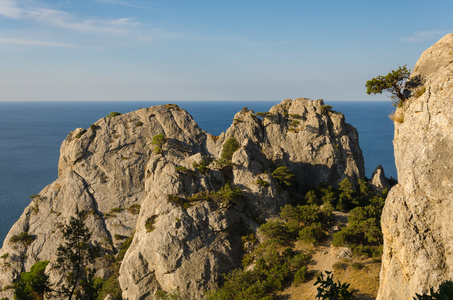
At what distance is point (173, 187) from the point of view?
46.8 metres

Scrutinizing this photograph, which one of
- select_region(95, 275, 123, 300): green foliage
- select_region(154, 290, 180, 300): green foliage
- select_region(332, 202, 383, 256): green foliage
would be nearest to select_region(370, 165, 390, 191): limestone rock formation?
select_region(332, 202, 383, 256): green foliage

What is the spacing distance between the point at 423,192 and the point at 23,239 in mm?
69442

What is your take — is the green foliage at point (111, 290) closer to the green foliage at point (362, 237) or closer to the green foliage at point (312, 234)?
the green foliage at point (312, 234)

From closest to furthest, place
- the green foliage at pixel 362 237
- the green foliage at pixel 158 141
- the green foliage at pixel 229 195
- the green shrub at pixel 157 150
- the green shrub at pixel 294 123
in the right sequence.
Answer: the green foliage at pixel 362 237, the green foliage at pixel 229 195, the green shrub at pixel 157 150, the green foliage at pixel 158 141, the green shrub at pixel 294 123

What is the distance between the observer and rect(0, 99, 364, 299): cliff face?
40.7 metres

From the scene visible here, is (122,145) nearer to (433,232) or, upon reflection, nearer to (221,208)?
(221,208)

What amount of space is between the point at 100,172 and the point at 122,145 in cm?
808

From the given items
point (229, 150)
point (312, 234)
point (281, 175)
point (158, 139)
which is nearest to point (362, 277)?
point (312, 234)

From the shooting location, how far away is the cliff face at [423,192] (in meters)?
15.6

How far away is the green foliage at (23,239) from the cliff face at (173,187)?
0.77 metres

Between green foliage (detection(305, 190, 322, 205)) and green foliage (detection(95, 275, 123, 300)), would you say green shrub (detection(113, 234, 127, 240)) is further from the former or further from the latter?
green foliage (detection(305, 190, 322, 205))

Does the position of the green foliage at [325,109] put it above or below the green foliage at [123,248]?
above

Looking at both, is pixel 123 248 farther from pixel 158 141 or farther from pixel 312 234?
pixel 312 234

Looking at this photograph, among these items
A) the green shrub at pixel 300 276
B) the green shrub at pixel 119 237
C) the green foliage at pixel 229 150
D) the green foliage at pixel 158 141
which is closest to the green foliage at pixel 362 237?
the green shrub at pixel 300 276
